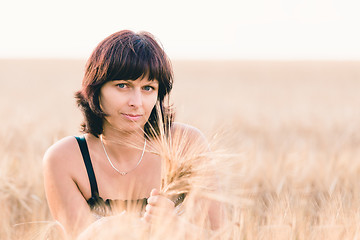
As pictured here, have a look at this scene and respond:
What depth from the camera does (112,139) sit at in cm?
185

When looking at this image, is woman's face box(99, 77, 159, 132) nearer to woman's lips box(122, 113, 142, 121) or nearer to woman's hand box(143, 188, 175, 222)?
woman's lips box(122, 113, 142, 121)

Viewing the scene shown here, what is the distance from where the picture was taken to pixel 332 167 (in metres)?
2.79

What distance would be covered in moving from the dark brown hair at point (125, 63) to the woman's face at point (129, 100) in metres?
0.02

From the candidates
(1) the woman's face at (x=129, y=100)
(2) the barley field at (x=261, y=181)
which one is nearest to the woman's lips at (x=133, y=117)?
(1) the woman's face at (x=129, y=100)

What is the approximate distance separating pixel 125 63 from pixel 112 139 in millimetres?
383

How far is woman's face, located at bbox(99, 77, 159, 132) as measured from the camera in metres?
1.56

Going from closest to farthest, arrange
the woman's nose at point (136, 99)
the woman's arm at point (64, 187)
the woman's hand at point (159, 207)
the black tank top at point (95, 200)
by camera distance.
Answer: the woman's hand at point (159, 207) < the woman's nose at point (136, 99) < the woman's arm at point (64, 187) < the black tank top at point (95, 200)

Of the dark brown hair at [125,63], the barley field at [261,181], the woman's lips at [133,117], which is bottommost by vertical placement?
the barley field at [261,181]

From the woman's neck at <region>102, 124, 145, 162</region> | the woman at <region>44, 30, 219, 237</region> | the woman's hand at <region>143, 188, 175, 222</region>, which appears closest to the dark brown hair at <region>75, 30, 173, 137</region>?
A: the woman at <region>44, 30, 219, 237</region>

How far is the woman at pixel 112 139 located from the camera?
62.6 inches

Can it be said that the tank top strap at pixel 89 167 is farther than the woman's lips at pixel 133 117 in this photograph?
Yes

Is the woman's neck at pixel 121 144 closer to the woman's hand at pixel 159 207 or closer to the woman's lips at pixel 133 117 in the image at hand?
the woman's lips at pixel 133 117

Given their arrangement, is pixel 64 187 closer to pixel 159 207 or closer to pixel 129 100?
pixel 129 100

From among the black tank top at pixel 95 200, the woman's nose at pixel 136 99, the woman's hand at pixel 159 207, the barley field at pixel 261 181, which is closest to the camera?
the woman's hand at pixel 159 207
